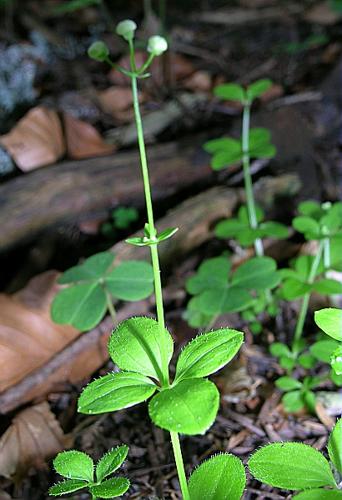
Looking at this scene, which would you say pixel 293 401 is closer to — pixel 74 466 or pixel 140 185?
pixel 74 466

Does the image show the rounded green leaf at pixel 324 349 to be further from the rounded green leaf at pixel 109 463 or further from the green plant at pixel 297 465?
the rounded green leaf at pixel 109 463

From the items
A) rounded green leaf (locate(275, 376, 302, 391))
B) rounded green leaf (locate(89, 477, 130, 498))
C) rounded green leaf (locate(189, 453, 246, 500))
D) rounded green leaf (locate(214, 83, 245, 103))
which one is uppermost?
rounded green leaf (locate(214, 83, 245, 103))

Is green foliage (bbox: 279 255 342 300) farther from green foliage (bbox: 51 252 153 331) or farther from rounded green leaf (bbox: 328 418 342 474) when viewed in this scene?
rounded green leaf (bbox: 328 418 342 474)

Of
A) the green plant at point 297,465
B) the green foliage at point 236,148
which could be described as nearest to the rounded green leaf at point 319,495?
the green plant at point 297,465

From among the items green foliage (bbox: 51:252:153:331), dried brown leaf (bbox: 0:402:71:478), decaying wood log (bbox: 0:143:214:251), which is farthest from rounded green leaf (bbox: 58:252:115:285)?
decaying wood log (bbox: 0:143:214:251)

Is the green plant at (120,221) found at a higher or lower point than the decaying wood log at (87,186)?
lower

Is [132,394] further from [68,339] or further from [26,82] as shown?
[26,82]

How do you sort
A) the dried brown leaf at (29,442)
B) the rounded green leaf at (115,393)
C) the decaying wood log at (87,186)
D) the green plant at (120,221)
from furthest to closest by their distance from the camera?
1. the green plant at (120,221)
2. the decaying wood log at (87,186)
3. the dried brown leaf at (29,442)
4. the rounded green leaf at (115,393)
